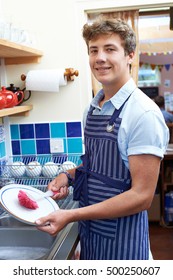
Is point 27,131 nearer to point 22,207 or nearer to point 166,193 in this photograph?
point 22,207

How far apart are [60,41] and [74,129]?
47cm

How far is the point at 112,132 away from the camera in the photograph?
43.9 inches

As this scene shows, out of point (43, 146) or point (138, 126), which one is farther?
point (43, 146)

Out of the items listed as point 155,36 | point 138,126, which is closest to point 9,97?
point 138,126

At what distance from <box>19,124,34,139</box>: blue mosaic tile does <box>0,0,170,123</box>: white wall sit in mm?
122

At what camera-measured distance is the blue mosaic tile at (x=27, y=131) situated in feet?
6.38

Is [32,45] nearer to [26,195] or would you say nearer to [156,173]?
[26,195]

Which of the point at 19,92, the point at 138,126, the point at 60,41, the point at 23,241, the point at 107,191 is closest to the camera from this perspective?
the point at 138,126

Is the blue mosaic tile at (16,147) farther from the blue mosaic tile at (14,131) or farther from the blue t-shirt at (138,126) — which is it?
the blue t-shirt at (138,126)

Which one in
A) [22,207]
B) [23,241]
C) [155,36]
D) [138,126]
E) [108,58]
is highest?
[155,36]

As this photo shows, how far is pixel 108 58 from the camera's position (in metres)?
1.08

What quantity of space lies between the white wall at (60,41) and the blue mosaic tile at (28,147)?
0.19 m

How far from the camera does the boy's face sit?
1.08m
